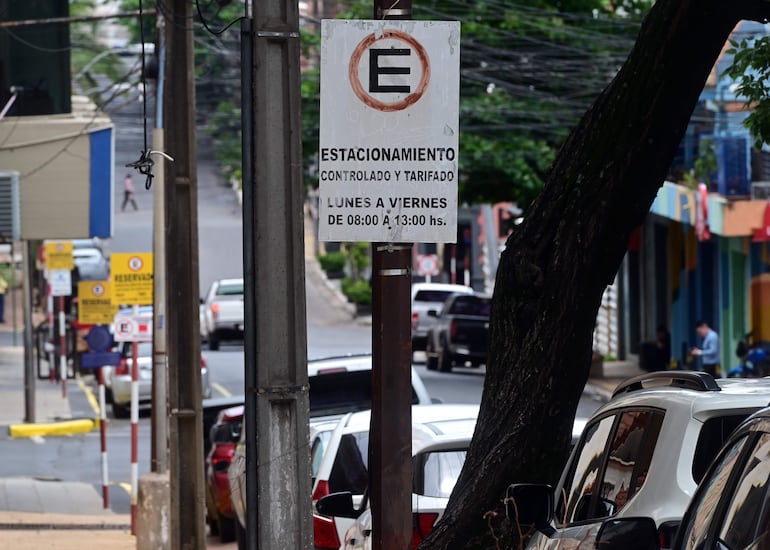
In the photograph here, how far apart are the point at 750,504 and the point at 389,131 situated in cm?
258

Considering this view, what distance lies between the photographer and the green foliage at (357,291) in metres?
53.6

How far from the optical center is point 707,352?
95.9ft

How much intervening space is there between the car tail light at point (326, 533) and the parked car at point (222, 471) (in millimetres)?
5824

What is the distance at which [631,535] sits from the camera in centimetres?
415

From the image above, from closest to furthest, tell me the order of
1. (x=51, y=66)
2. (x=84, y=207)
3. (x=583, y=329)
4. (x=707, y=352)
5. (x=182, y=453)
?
(x=583, y=329)
(x=182, y=453)
(x=51, y=66)
(x=84, y=207)
(x=707, y=352)

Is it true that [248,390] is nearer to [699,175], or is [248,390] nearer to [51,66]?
[51,66]

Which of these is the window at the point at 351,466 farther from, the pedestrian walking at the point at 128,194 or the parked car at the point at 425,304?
the pedestrian walking at the point at 128,194

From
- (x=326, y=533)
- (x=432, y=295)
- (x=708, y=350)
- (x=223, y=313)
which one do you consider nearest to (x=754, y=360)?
(x=708, y=350)

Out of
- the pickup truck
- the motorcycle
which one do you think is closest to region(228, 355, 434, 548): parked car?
the motorcycle

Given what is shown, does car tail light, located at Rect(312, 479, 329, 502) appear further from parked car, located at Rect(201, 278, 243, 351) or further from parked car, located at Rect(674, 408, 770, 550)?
parked car, located at Rect(201, 278, 243, 351)

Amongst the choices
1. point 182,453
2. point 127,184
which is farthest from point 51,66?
point 127,184

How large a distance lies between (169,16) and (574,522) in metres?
8.91

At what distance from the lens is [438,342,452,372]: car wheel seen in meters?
37.0

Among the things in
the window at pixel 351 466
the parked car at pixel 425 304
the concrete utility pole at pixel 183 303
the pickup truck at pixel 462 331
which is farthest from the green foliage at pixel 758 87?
the parked car at pixel 425 304
